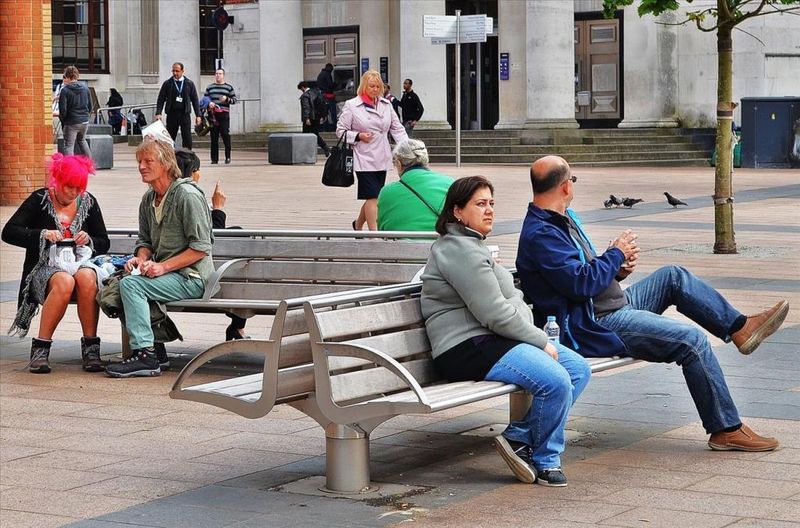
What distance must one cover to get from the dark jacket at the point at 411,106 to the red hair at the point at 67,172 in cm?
2612

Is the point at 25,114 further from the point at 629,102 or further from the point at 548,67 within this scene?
the point at 629,102

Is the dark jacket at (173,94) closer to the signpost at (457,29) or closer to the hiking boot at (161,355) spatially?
the signpost at (457,29)

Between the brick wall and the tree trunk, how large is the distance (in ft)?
35.9

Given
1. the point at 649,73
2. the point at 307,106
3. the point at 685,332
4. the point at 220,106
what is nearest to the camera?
the point at 685,332

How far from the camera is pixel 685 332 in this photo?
22.2 ft

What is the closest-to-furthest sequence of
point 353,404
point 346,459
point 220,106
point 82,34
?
point 353,404 < point 346,459 < point 220,106 < point 82,34

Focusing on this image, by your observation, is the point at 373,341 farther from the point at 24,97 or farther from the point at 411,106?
the point at 411,106

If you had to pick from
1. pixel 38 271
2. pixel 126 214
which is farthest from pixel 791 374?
pixel 126 214

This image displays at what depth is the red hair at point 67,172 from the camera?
A: 921cm

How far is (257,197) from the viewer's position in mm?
22516

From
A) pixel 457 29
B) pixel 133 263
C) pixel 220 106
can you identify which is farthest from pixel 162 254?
pixel 220 106

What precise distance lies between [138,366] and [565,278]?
318cm

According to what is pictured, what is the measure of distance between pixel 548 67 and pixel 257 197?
14.1 m

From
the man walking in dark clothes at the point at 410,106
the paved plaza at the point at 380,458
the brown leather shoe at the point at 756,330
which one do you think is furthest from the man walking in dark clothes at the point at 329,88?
the brown leather shoe at the point at 756,330
